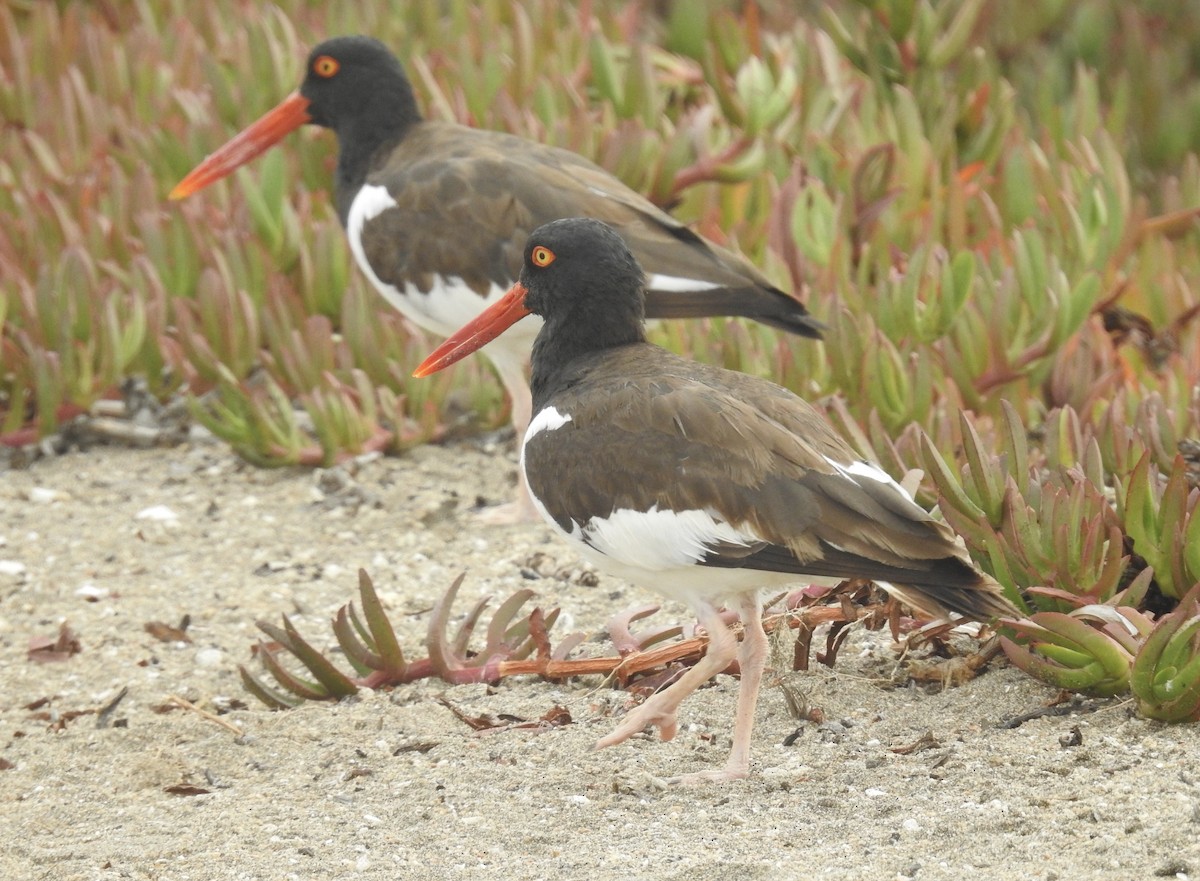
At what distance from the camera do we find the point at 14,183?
270 inches

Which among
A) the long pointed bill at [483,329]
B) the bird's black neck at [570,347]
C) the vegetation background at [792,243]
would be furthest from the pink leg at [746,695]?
the long pointed bill at [483,329]

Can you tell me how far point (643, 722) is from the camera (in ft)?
11.6

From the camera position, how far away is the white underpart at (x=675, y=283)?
16.2 ft

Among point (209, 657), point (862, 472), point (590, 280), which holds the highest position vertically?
point (590, 280)

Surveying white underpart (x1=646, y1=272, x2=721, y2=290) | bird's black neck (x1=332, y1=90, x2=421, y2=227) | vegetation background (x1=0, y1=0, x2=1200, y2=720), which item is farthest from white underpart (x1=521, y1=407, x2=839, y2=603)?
bird's black neck (x1=332, y1=90, x2=421, y2=227)

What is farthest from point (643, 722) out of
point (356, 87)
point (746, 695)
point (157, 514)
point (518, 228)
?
point (356, 87)

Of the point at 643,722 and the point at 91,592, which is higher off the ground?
the point at 643,722

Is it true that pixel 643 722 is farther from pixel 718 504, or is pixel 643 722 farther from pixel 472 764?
pixel 718 504

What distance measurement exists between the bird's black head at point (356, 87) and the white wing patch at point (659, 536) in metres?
2.87

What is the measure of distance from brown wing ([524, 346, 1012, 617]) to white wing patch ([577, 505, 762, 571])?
2cm

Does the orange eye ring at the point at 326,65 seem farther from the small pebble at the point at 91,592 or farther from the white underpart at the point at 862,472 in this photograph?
the white underpart at the point at 862,472

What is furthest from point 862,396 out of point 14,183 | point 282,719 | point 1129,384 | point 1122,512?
point 14,183

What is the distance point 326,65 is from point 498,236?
1415 millimetres

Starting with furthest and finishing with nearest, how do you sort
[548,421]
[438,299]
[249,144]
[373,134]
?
[249,144] < [373,134] < [438,299] < [548,421]
